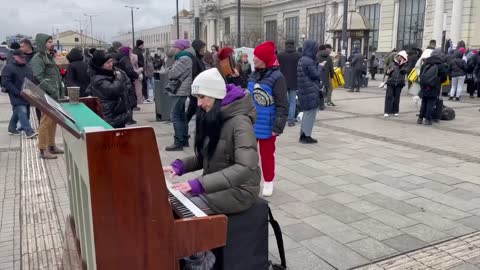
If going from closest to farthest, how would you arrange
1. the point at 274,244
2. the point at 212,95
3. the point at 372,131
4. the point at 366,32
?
the point at 212,95 < the point at 274,244 < the point at 372,131 < the point at 366,32

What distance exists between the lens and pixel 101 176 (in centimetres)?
193

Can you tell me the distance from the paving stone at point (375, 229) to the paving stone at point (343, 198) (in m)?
0.59

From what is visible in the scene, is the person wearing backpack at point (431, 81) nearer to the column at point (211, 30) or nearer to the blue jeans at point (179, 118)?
the blue jeans at point (179, 118)

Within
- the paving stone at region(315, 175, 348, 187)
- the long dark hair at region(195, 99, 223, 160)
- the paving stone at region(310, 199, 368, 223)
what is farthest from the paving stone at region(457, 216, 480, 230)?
the long dark hair at region(195, 99, 223, 160)

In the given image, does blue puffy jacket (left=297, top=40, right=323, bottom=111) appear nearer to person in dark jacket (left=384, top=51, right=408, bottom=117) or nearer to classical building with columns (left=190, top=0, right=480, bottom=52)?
person in dark jacket (left=384, top=51, right=408, bottom=117)

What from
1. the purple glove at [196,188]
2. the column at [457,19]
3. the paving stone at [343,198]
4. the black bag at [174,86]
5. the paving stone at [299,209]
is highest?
the column at [457,19]

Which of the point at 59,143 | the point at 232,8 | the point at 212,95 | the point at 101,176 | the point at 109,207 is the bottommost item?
the point at 59,143

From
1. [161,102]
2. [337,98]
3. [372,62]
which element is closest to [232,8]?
[372,62]

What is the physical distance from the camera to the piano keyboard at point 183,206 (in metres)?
2.34

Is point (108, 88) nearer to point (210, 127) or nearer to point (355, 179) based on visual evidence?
point (210, 127)

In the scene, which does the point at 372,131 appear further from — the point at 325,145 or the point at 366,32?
the point at 366,32

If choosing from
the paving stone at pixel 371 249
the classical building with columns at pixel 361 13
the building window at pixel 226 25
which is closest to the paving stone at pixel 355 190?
the paving stone at pixel 371 249

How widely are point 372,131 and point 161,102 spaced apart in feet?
16.0

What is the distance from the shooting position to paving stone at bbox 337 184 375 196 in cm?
530
